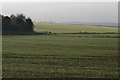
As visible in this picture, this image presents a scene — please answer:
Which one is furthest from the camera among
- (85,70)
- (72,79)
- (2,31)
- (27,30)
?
(27,30)

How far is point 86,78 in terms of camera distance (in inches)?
486

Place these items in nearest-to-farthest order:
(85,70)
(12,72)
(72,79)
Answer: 1. (72,79)
2. (12,72)
3. (85,70)

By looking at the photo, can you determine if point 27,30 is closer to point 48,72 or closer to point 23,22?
point 23,22

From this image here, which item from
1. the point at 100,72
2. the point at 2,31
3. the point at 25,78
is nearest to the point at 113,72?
the point at 100,72

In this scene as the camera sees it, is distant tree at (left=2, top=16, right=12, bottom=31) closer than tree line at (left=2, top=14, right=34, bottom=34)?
Yes

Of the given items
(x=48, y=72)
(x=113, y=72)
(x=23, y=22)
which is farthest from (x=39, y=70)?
(x=23, y=22)

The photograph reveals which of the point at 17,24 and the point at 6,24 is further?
the point at 17,24

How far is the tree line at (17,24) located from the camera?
6956 centimetres

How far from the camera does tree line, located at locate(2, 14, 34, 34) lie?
69562mm

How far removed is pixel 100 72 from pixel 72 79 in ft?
8.77

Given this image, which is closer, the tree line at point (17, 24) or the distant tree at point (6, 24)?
the distant tree at point (6, 24)

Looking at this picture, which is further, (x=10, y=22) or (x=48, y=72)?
(x=10, y=22)

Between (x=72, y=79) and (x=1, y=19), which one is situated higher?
(x=1, y=19)

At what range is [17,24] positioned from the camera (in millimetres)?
72312
